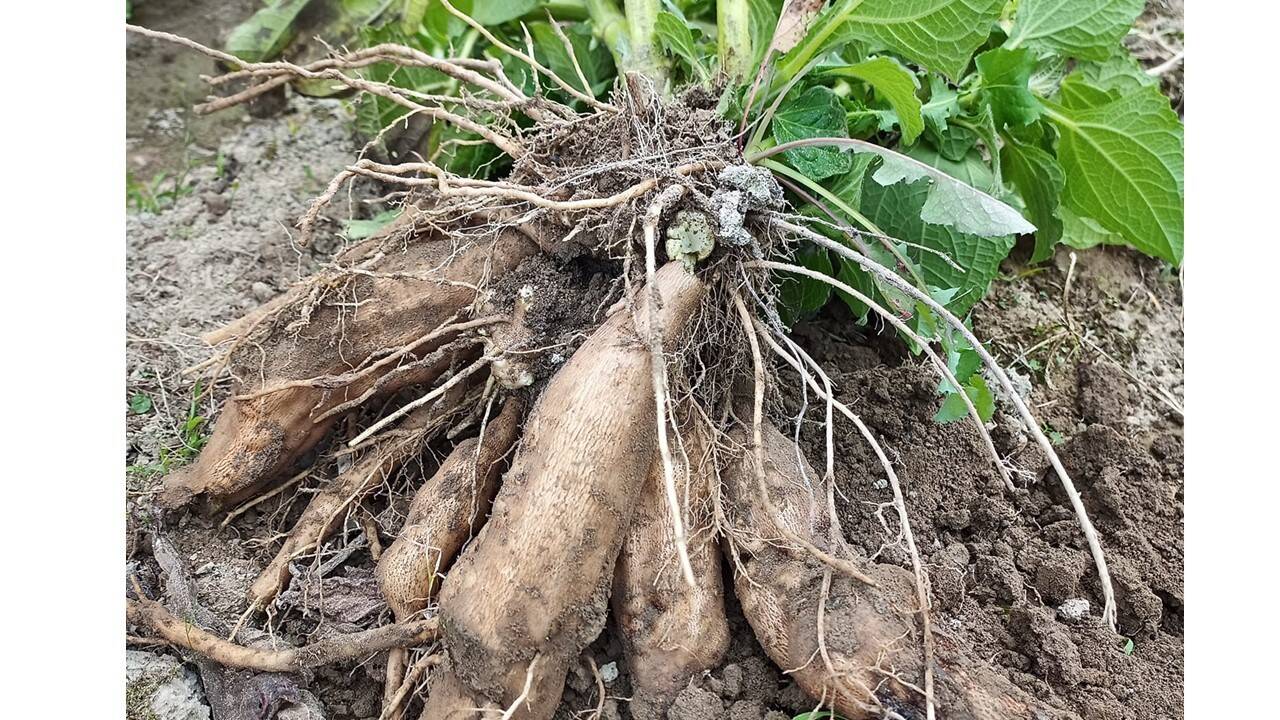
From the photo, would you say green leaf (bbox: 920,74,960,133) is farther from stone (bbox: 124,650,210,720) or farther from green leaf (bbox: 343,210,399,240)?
stone (bbox: 124,650,210,720)

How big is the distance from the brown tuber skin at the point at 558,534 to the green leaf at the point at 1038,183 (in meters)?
0.67

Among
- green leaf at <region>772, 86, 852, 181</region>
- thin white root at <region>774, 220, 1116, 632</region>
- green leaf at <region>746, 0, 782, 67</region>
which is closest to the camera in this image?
thin white root at <region>774, 220, 1116, 632</region>

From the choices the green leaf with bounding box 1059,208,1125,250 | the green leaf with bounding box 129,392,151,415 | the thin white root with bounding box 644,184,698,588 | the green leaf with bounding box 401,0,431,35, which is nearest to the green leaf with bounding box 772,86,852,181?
the thin white root with bounding box 644,184,698,588

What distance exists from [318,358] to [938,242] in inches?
40.8

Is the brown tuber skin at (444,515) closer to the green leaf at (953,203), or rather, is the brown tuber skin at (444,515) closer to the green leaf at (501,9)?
the green leaf at (953,203)

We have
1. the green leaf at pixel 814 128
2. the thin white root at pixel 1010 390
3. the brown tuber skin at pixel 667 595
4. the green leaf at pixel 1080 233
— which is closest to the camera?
the thin white root at pixel 1010 390

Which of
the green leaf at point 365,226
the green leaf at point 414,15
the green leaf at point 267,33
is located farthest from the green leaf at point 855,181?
the green leaf at point 267,33

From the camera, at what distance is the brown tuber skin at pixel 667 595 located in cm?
125

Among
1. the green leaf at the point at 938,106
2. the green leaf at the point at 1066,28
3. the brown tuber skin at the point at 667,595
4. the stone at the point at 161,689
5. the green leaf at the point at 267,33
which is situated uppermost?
the green leaf at the point at 1066,28

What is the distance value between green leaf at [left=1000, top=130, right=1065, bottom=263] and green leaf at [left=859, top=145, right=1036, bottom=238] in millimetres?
254

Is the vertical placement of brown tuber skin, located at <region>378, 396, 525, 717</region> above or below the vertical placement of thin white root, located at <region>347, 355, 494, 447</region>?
below

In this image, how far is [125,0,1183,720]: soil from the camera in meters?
1.26

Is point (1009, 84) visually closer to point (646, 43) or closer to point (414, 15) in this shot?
point (646, 43)

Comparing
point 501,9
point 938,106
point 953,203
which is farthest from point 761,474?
point 501,9
